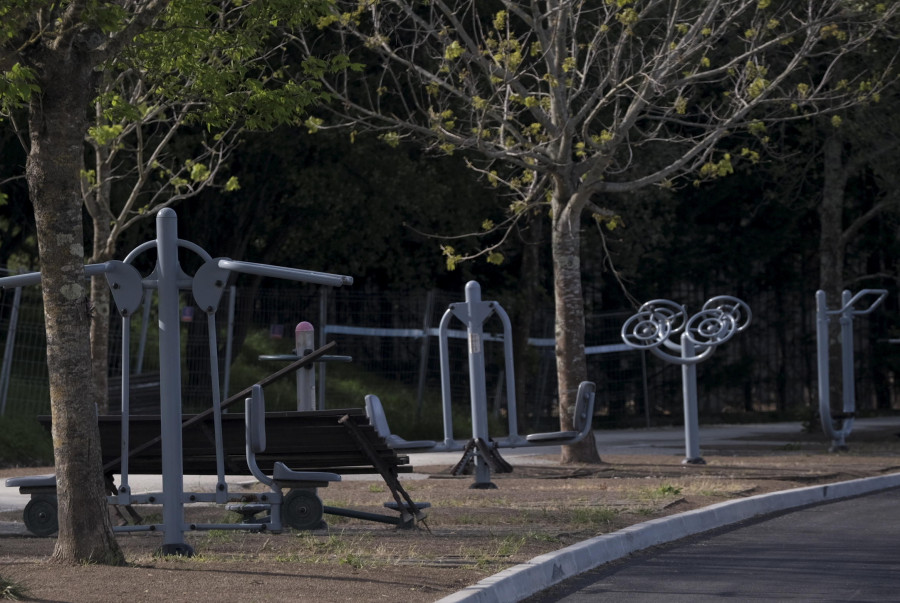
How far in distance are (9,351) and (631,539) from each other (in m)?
10.8

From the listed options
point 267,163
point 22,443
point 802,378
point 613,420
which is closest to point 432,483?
point 22,443

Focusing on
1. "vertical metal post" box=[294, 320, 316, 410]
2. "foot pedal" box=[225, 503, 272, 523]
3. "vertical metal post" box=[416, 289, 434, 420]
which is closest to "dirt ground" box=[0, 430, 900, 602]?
"foot pedal" box=[225, 503, 272, 523]

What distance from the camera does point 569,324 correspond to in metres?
16.1

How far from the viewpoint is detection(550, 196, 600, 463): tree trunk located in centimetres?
1599

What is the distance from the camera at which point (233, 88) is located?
12734mm

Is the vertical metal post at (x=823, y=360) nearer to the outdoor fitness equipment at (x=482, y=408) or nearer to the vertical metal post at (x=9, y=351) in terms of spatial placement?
the outdoor fitness equipment at (x=482, y=408)

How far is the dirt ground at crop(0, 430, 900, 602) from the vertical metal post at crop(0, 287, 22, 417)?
2.72 m

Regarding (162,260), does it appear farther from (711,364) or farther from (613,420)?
(711,364)

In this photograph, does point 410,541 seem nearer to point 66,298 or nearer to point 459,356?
point 66,298

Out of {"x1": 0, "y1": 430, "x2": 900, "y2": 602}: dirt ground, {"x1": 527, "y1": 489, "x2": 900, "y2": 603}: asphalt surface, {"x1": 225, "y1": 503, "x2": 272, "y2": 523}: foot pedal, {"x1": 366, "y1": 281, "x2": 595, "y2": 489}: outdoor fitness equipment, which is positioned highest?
{"x1": 366, "y1": 281, "x2": 595, "y2": 489}: outdoor fitness equipment

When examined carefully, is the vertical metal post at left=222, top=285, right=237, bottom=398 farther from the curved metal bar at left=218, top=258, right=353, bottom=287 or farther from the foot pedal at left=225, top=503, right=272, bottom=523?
the curved metal bar at left=218, top=258, right=353, bottom=287

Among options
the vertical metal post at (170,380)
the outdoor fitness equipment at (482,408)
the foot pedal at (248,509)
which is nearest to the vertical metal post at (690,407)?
the outdoor fitness equipment at (482,408)

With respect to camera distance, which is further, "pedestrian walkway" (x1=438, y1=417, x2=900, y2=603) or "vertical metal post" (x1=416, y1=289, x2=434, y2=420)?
"vertical metal post" (x1=416, y1=289, x2=434, y2=420)

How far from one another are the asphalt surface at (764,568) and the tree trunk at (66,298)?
2433 millimetres
